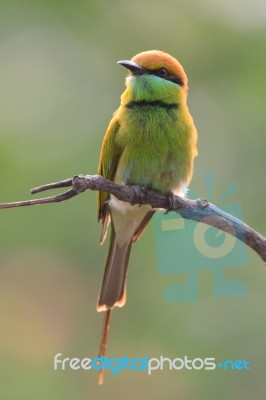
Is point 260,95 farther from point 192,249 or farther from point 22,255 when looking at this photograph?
point 22,255

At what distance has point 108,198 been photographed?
2.55m

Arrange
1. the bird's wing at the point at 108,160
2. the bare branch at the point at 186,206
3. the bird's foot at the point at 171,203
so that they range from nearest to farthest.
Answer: the bare branch at the point at 186,206 < the bird's foot at the point at 171,203 < the bird's wing at the point at 108,160

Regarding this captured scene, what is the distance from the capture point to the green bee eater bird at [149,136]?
2381mm

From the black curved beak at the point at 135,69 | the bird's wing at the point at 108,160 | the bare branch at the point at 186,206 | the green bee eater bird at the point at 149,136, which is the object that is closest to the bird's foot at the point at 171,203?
the bare branch at the point at 186,206

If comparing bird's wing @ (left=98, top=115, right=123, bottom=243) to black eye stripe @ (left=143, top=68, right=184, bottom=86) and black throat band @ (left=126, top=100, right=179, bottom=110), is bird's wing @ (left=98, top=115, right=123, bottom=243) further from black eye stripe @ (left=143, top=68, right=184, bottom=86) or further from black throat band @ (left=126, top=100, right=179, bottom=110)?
black eye stripe @ (left=143, top=68, right=184, bottom=86)

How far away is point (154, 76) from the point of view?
2.37 metres

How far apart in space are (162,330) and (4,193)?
0.91 metres

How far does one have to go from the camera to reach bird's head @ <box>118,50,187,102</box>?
7.75 ft

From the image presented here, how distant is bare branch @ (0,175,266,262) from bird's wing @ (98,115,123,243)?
0.18 m

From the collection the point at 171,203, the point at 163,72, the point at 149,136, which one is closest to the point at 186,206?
the point at 171,203

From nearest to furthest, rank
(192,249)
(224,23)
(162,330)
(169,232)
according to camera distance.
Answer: (192,249)
(169,232)
(162,330)
(224,23)

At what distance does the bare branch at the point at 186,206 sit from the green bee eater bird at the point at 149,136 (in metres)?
0.12

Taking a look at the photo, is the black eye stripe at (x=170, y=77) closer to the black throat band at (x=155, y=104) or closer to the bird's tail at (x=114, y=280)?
the black throat band at (x=155, y=104)

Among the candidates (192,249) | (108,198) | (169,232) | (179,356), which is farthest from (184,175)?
(179,356)
